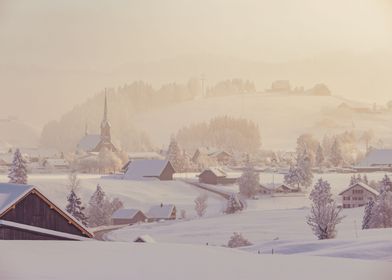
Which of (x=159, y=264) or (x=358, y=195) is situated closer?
(x=159, y=264)

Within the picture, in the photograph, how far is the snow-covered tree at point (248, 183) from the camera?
12727 mm

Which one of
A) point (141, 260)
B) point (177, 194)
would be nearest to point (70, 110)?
point (177, 194)

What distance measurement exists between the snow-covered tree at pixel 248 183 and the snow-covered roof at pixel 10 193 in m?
4.65

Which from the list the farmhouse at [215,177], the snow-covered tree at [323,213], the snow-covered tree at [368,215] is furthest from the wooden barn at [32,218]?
the snow-covered tree at [368,215]

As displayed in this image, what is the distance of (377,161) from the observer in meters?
12.4

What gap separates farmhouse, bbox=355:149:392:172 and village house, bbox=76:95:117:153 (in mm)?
4427

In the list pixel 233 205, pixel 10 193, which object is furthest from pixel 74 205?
pixel 10 193

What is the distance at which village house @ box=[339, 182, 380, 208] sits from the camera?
41.0ft

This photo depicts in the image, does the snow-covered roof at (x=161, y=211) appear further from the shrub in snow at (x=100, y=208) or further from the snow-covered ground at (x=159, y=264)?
the snow-covered ground at (x=159, y=264)

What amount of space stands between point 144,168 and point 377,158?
403cm

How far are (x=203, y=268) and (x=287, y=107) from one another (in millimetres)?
5581

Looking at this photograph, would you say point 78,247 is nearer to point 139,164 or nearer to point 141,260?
point 141,260

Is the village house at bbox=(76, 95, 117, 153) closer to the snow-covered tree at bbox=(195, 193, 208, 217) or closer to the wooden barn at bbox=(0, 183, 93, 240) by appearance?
the wooden barn at bbox=(0, 183, 93, 240)

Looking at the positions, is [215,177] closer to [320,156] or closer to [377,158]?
[320,156]
